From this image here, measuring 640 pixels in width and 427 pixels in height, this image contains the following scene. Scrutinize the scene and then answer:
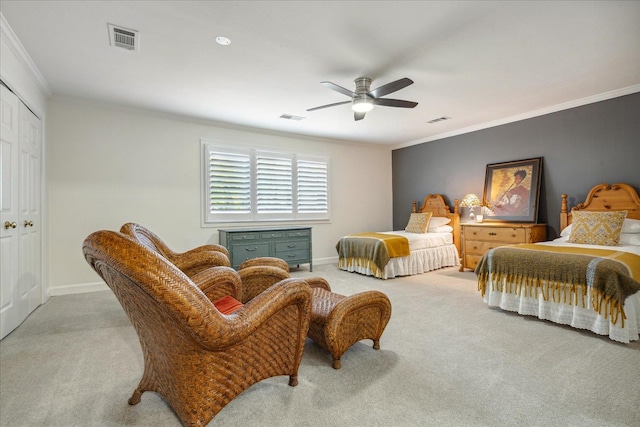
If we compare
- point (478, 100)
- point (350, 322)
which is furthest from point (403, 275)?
point (350, 322)

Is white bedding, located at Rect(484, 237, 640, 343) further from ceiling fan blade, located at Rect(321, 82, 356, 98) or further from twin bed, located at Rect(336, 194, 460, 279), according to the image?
ceiling fan blade, located at Rect(321, 82, 356, 98)

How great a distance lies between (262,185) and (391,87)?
3264 millimetres

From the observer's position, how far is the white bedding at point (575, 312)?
8.50ft

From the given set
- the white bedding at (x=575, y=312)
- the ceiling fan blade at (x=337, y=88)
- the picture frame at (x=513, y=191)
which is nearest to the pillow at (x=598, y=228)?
the white bedding at (x=575, y=312)

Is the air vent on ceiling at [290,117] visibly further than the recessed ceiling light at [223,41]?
Yes

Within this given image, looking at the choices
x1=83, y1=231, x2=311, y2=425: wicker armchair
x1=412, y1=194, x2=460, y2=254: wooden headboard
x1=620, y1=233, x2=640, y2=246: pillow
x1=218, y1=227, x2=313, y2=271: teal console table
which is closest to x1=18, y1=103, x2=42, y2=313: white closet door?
x1=218, y1=227, x2=313, y2=271: teal console table

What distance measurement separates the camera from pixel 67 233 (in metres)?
4.29

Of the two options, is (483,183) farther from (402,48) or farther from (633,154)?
(402,48)

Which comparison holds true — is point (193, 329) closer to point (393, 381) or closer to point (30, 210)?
point (393, 381)

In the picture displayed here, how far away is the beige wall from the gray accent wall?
11.7ft

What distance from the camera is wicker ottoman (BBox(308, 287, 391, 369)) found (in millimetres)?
2133

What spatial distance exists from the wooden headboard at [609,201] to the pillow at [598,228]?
1.03 feet

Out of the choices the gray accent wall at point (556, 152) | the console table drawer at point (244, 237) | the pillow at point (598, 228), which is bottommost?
the console table drawer at point (244, 237)

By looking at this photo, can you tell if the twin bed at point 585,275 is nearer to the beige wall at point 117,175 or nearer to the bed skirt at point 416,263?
the bed skirt at point 416,263
